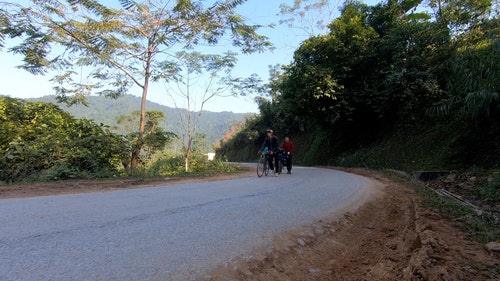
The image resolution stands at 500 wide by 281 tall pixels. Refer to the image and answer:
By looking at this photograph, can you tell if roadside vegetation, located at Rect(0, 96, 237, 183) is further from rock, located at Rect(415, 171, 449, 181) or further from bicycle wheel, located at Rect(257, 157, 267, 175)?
rock, located at Rect(415, 171, 449, 181)

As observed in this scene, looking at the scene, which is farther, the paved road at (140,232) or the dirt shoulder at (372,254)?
the dirt shoulder at (372,254)

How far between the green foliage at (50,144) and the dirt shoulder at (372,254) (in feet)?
31.9

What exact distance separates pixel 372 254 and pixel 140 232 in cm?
273

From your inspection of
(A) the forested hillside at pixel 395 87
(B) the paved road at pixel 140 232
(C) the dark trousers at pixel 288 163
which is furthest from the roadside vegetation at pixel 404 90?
(B) the paved road at pixel 140 232

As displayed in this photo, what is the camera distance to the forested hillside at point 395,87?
13.7 meters

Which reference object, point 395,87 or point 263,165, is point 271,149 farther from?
point 395,87

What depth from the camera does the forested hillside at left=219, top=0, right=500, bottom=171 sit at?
540 inches

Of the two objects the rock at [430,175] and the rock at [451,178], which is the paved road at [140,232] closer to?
the rock at [451,178]

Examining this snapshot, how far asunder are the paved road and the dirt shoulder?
0.88ft

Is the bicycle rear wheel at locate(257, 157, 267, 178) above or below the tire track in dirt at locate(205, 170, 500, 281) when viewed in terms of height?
above

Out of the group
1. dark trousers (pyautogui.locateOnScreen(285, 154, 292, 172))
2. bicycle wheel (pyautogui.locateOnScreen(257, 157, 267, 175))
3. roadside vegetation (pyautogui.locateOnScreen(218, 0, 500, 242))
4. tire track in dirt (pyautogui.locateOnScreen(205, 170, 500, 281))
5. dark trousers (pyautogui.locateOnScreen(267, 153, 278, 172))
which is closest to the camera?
tire track in dirt (pyautogui.locateOnScreen(205, 170, 500, 281))

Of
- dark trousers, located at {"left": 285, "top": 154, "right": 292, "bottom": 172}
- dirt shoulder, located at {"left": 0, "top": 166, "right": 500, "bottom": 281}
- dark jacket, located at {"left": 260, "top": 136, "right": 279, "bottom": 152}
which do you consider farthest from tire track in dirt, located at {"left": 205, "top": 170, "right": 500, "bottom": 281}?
dark trousers, located at {"left": 285, "top": 154, "right": 292, "bottom": 172}

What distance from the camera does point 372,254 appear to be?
3885 mm

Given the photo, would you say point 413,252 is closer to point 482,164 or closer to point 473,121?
point 482,164
